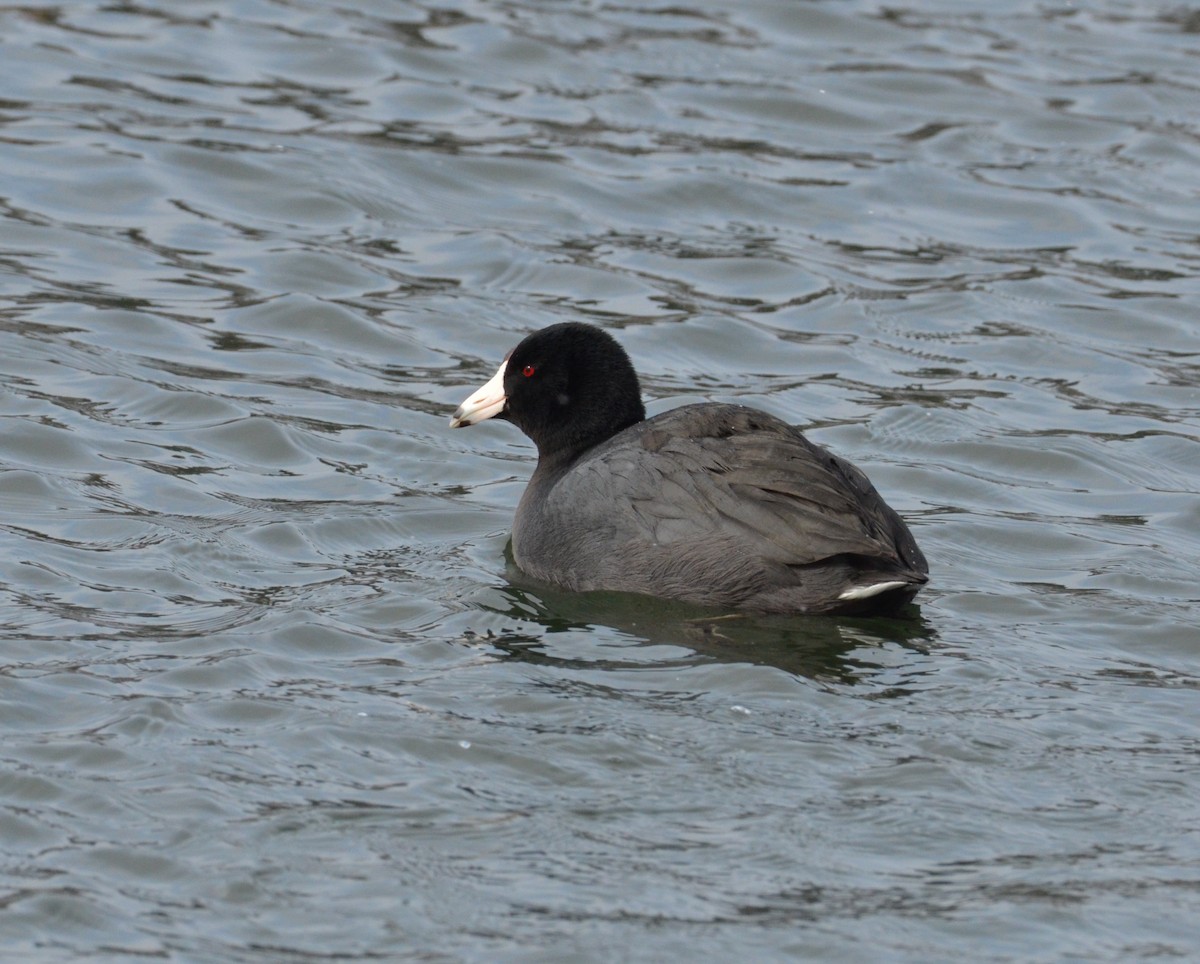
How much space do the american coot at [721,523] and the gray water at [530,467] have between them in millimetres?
159

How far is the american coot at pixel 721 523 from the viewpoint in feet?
21.0

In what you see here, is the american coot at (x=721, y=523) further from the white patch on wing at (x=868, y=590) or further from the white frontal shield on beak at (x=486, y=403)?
the white frontal shield on beak at (x=486, y=403)

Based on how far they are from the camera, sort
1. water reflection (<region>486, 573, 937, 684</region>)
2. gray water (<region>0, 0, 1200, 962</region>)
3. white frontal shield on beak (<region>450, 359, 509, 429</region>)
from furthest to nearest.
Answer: white frontal shield on beak (<region>450, 359, 509, 429</region>)
water reflection (<region>486, 573, 937, 684</region>)
gray water (<region>0, 0, 1200, 962</region>)

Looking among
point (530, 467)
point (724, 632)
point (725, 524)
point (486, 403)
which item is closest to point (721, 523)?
point (725, 524)

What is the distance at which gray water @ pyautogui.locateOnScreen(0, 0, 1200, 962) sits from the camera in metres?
4.65

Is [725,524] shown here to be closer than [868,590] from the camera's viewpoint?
No

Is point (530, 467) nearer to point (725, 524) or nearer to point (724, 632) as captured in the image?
point (725, 524)

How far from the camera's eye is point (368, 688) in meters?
5.81

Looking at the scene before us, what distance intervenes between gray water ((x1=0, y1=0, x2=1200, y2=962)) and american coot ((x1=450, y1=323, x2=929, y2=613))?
0.16m

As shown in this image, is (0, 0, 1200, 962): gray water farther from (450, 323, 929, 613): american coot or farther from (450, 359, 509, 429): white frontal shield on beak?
(450, 359, 509, 429): white frontal shield on beak

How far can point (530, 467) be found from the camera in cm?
858

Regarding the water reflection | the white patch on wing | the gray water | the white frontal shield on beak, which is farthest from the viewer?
the white frontal shield on beak

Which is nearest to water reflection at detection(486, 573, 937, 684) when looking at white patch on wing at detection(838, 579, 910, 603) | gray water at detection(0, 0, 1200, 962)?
gray water at detection(0, 0, 1200, 962)

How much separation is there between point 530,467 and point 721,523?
85.4 inches
